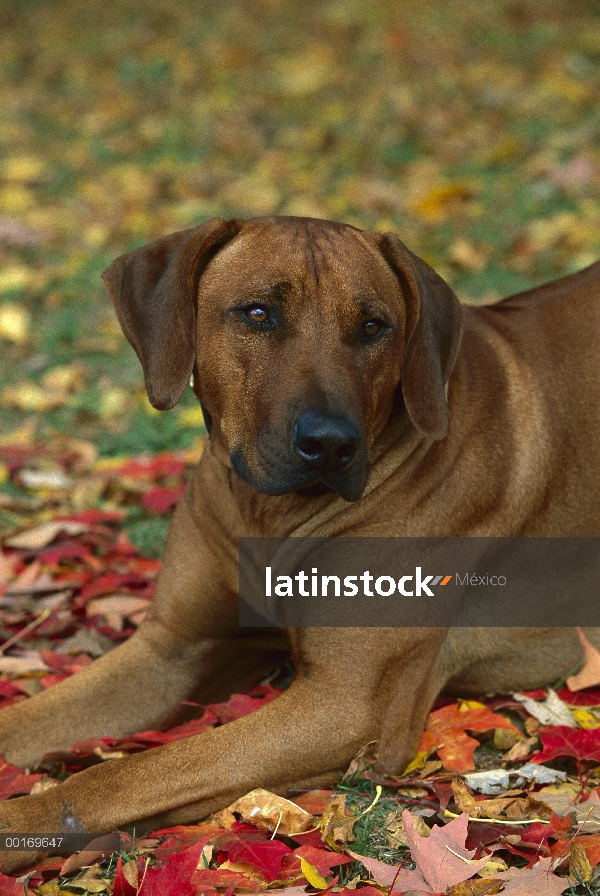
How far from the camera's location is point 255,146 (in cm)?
1018

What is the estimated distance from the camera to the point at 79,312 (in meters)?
7.62

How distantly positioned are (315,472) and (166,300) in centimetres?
72

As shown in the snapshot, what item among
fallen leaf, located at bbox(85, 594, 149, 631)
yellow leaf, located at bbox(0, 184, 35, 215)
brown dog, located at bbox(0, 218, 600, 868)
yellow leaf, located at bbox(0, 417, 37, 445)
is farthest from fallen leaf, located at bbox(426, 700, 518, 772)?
yellow leaf, located at bbox(0, 184, 35, 215)

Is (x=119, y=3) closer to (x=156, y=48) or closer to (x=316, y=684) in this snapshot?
(x=156, y=48)

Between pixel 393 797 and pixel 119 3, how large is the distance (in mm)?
12014

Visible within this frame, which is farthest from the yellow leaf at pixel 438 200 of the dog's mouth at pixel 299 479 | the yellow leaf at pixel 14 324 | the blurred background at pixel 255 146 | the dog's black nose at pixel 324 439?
the dog's black nose at pixel 324 439

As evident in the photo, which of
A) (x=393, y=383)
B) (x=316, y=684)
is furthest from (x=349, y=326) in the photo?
(x=316, y=684)

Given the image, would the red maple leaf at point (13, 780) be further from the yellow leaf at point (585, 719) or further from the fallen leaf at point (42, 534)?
the yellow leaf at point (585, 719)

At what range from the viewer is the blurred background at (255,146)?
23.9 ft

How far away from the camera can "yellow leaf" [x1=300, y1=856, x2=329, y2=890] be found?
9.34ft

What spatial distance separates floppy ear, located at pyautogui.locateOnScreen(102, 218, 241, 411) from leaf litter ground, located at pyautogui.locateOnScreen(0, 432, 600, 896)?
1116 millimetres

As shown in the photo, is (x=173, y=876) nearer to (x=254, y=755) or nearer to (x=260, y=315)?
(x=254, y=755)

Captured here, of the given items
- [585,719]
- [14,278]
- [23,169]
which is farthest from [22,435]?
[23,169]

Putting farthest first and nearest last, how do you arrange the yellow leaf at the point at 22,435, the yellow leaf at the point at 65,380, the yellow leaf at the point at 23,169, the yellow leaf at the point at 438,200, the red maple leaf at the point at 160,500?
the yellow leaf at the point at 23,169 < the yellow leaf at the point at 438,200 < the yellow leaf at the point at 65,380 < the yellow leaf at the point at 22,435 < the red maple leaf at the point at 160,500
